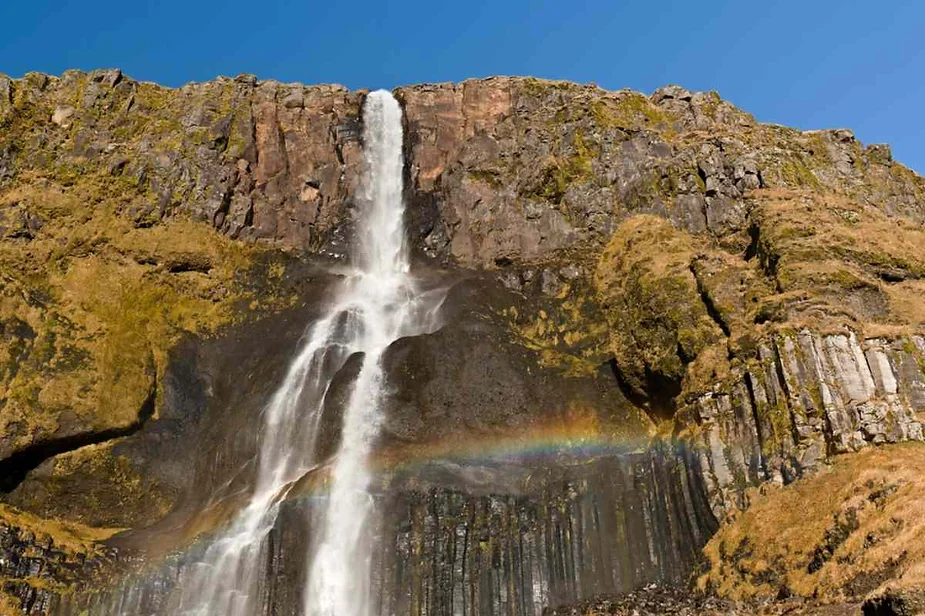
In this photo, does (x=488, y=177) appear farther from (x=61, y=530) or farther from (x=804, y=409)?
(x=61, y=530)

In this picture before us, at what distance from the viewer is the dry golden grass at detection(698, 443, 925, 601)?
76.6 feet

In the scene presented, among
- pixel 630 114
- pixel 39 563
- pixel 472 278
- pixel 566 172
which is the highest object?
pixel 630 114

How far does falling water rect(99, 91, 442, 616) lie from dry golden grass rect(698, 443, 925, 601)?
14261 mm

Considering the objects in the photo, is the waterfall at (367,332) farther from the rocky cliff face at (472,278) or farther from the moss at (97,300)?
the moss at (97,300)

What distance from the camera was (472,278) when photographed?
5162 centimetres

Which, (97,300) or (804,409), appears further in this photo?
(97,300)

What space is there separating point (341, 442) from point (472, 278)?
1647 cm

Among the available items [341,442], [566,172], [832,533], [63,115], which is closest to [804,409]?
[832,533]

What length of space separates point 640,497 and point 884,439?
9.78 m

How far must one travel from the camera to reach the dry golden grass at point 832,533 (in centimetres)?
2336

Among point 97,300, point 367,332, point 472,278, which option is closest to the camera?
point 367,332

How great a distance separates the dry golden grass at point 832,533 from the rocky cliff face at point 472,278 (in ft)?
4.52

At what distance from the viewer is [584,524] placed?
34.6 m

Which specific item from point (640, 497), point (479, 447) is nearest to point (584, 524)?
point (640, 497)
